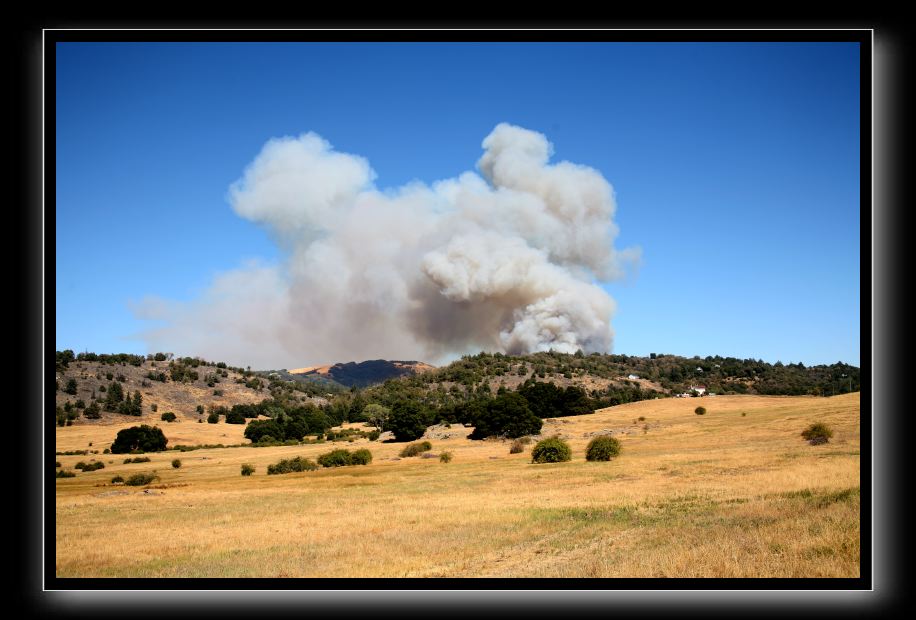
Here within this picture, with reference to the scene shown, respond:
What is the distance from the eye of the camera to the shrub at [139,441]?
53.3 metres

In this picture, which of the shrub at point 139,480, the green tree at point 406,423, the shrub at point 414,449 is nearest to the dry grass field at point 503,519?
the shrub at point 139,480

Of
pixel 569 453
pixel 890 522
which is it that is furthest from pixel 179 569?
pixel 569 453

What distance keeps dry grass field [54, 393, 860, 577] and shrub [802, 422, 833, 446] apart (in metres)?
0.48

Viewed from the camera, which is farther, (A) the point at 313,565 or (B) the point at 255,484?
(B) the point at 255,484

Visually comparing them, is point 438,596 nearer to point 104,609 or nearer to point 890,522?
point 104,609

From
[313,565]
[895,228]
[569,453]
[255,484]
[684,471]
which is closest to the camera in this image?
[895,228]

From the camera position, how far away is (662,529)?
14383 millimetres

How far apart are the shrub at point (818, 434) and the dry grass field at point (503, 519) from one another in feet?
1.57

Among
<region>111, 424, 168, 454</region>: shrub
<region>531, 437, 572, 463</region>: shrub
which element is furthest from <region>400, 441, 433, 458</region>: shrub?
<region>111, 424, 168, 454</region>: shrub

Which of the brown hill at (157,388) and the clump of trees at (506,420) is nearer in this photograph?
the clump of trees at (506,420)

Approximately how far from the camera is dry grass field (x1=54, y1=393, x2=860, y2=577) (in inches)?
476
